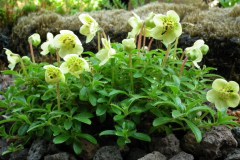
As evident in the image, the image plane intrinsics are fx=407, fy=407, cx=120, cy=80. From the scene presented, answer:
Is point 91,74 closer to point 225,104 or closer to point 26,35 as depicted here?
point 225,104

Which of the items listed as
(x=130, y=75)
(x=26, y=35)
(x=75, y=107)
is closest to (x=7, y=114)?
(x=75, y=107)

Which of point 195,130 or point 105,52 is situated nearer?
point 195,130

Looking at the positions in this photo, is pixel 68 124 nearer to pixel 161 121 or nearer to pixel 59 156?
pixel 59 156

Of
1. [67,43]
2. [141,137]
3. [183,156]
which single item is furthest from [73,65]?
[183,156]

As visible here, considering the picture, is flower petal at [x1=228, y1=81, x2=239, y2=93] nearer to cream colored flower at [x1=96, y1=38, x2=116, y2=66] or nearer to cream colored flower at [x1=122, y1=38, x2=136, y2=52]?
cream colored flower at [x1=122, y1=38, x2=136, y2=52]

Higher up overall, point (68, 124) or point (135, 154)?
point (68, 124)
